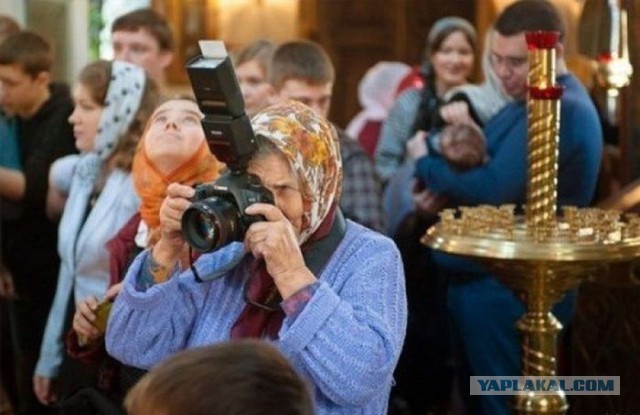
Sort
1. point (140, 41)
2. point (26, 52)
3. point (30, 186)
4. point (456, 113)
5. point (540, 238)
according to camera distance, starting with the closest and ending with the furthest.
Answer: point (540, 238) < point (456, 113) < point (30, 186) < point (26, 52) < point (140, 41)

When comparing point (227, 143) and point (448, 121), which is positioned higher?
point (227, 143)

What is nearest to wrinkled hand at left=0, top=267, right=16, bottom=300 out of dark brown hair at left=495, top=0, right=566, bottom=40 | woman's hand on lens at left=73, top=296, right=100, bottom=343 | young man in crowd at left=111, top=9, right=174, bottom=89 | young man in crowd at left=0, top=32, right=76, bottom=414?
young man in crowd at left=0, top=32, right=76, bottom=414

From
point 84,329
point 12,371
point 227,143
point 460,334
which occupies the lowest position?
point 12,371

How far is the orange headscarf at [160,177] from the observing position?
236 cm

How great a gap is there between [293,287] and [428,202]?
1.97 metres

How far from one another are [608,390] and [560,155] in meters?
0.67

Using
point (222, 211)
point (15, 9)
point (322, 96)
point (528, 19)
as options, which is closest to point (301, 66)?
point (322, 96)

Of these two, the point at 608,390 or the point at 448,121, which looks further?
the point at 448,121

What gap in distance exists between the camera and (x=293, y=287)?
71.0 inches

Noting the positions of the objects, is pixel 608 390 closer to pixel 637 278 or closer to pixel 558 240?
pixel 637 278

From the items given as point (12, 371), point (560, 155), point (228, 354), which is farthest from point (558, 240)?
point (12, 371)

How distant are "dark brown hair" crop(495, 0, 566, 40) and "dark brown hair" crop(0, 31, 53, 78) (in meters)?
1.53

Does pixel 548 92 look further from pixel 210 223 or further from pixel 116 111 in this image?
pixel 210 223

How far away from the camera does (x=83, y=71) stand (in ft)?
10.3
